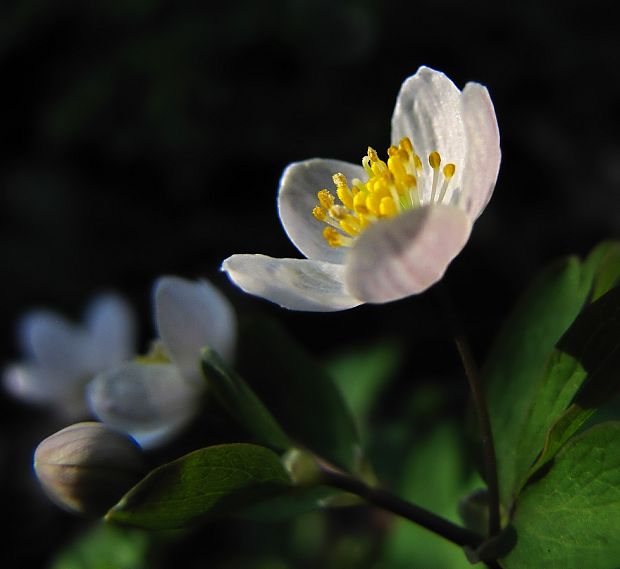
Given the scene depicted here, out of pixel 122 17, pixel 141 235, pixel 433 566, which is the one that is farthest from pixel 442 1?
pixel 433 566

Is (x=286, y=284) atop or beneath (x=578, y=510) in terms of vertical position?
atop

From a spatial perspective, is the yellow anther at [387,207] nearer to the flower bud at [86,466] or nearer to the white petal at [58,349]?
the flower bud at [86,466]

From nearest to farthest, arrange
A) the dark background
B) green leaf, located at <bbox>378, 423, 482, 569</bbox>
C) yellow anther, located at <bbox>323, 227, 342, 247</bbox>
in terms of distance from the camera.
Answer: yellow anther, located at <bbox>323, 227, 342, 247</bbox> < green leaf, located at <bbox>378, 423, 482, 569</bbox> < the dark background

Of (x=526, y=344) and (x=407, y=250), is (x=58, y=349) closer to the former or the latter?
(x=526, y=344)

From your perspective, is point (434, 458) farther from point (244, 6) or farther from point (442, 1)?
point (442, 1)

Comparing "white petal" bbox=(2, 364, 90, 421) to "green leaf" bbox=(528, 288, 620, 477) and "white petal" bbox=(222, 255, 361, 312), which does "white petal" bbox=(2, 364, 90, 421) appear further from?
"green leaf" bbox=(528, 288, 620, 477)

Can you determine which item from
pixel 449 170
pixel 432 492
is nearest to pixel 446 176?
pixel 449 170

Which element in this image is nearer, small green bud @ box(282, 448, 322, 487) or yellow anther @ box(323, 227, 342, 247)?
small green bud @ box(282, 448, 322, 487)

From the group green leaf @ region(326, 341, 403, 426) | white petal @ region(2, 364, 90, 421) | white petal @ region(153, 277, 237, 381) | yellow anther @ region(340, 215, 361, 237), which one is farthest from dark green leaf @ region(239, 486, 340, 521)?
white petal @ region(2, 364, 90, 421)
